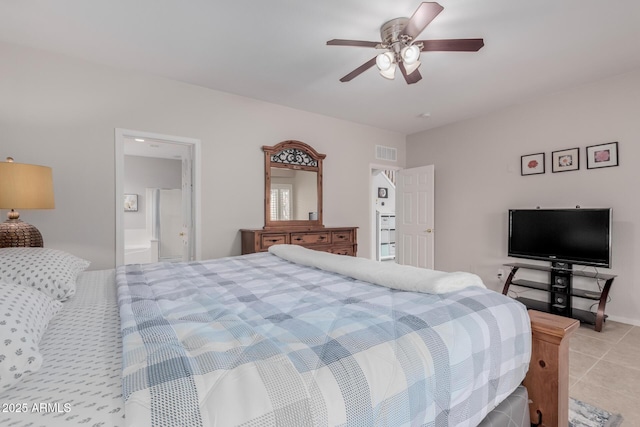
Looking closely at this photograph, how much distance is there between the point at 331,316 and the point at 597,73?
13.1 ft

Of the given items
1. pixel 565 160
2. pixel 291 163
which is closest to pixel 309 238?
pixel 291 163

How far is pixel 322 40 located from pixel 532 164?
3183 mm

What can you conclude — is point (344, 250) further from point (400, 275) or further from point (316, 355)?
point (316, 355)

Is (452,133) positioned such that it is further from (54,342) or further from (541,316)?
(54,342)

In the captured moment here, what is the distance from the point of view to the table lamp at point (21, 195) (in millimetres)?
2000

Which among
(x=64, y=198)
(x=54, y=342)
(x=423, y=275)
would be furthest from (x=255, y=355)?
(x=64, y=198)

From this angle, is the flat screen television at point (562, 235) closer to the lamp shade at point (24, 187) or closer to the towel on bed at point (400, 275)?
the towel on bed at point (400, 275)

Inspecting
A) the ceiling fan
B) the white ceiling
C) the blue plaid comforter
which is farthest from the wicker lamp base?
the ceiling fan

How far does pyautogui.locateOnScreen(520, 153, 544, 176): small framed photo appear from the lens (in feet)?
12.4

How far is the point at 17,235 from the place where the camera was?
7.06 ft

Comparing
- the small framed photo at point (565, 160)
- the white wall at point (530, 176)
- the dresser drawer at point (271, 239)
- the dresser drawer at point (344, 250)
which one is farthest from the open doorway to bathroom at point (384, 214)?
the dresser drawer at point (271, 239)

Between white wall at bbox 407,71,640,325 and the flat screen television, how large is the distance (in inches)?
9.7

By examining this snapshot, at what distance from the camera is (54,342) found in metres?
0.89

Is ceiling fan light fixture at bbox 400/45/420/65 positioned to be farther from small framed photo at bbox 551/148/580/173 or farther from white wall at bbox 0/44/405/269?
small framed photo at bbox 551/148/580/173
